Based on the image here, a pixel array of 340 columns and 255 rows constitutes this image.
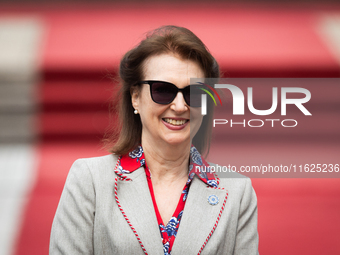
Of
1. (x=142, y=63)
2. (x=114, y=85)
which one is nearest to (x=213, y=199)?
(x=142, y=63)

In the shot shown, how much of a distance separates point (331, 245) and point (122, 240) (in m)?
1.29

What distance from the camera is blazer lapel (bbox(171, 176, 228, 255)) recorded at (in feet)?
2.79

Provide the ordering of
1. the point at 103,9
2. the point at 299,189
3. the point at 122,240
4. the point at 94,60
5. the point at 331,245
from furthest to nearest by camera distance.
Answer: the point at 103,9, the point at 94,60, the point at 299,189, the point at 331,245, the point at 122,240

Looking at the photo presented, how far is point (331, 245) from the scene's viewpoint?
5.54 ft

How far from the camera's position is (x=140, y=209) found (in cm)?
86

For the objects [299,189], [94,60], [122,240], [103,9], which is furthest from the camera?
[103,9]

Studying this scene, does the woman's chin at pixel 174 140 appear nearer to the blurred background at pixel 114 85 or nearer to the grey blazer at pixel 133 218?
the grey blazer at pixel 133 218

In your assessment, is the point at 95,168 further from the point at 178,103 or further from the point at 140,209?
the point at 178,103

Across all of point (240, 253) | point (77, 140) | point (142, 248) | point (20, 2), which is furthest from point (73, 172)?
point (20, 2)

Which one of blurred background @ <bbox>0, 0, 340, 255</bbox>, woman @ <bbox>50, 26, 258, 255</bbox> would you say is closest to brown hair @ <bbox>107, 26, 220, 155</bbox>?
woman @ <bbox>50, 26, 258, 255</bbox>

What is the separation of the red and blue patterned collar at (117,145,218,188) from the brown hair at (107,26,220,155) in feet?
0.08

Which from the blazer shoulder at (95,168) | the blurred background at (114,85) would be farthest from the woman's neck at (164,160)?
the blurred background at (114,85)

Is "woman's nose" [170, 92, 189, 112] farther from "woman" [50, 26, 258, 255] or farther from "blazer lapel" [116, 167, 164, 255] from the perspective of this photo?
"blazer lapel" [116, 167, 164, 255]

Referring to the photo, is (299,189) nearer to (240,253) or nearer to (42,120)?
(240,253)
